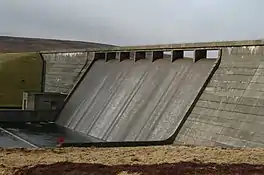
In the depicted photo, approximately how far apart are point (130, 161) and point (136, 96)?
20.7 metres

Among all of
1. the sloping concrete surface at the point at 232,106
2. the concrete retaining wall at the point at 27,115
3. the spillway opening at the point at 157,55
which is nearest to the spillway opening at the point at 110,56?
the concrete retaining wall at the point at 27,115

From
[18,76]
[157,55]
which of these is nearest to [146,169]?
[157,55]

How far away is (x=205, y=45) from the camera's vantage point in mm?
28516

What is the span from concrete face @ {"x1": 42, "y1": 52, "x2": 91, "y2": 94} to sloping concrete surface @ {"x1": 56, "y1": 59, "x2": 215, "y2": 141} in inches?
129

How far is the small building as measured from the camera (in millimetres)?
42906

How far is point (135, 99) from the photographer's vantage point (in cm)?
3238

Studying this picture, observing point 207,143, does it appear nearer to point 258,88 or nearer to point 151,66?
point 258,88

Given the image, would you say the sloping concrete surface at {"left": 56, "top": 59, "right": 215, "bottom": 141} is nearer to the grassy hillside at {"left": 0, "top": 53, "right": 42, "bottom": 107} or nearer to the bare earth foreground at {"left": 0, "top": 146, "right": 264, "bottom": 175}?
the grassy hillside at {"left": 0, "top": 53, "right": 42, "bottom": 107}

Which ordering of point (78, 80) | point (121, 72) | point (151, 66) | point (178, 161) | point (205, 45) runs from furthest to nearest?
point (78, 80) < point (121, 72) < point (151, 66) < point (205, 45) < point (178, 161)

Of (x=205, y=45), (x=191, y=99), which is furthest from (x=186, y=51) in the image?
(x=191, y=99)

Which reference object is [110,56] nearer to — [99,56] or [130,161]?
[99,56]

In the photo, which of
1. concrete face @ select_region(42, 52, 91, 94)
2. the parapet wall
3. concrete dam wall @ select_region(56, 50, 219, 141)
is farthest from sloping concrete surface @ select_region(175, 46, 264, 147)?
concrete face @ select_region(42, 52, 91, 94)

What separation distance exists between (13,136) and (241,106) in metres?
16.9

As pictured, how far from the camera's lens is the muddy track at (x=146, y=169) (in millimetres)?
10102
